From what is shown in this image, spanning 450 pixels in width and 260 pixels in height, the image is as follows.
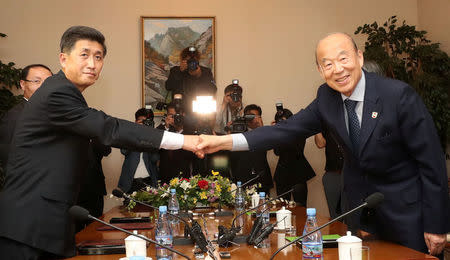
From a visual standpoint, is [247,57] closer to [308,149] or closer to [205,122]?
[308,149]

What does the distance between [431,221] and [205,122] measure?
2935mm

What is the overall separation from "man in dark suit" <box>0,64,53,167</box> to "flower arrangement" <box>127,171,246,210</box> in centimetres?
108

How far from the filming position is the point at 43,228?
2104 mm

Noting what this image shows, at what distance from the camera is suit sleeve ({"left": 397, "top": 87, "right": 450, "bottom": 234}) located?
2.29m

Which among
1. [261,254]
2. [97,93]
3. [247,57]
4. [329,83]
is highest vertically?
[247,57]

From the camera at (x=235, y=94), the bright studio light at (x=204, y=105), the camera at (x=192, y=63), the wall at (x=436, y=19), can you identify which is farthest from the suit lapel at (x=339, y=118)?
the wall at (x=436, y=19)

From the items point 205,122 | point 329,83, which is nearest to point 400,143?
point 329,83

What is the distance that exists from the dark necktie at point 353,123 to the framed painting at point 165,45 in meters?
4.40

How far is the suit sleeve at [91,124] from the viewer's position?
7.36 feet

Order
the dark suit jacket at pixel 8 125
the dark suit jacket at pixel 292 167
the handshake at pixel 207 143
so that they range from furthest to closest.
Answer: the dark suit jacket at pixel 292 167, the dark suit jacket at pixel 8 125, the handshake at pixel 207 143

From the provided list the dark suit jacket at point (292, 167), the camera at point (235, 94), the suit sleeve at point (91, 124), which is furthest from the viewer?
the dark suit jacket at point (292, 167)

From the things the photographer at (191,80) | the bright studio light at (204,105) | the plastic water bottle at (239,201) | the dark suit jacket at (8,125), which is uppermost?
the photographer at (191,80)

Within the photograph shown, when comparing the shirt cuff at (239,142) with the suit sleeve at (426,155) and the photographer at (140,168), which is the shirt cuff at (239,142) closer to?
the suit sleeve at (426,155)

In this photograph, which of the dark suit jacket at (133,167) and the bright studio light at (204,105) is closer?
the bright studio light at (204,105)
